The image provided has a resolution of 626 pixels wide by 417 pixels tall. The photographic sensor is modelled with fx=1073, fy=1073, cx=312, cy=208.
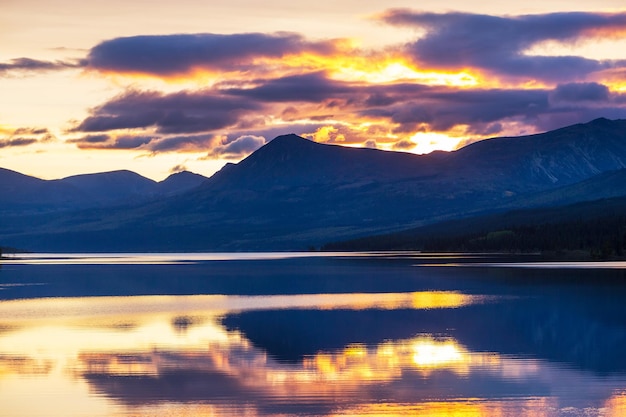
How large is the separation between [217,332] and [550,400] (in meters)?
26.9

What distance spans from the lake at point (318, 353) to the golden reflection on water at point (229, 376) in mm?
89

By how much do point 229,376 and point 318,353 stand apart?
24.7ft

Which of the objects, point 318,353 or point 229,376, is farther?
point 318,353

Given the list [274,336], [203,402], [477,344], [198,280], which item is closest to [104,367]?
[203,402]

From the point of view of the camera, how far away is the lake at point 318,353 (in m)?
36.5

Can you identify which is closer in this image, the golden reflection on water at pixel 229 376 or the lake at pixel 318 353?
the golden reflection on water at pixel 229 376

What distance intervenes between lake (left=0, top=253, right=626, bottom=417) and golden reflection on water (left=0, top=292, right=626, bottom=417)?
0.09m

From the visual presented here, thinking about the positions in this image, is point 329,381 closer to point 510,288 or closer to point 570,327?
point 570,327

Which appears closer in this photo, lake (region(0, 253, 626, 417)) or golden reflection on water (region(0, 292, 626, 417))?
golden reflection on water (region(0, 292, 626, 417))

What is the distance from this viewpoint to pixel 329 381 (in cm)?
4109

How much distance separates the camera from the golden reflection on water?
3559cm

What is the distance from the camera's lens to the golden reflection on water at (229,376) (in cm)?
3559

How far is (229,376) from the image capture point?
42.8 meters

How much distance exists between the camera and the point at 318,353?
49.4 meters
